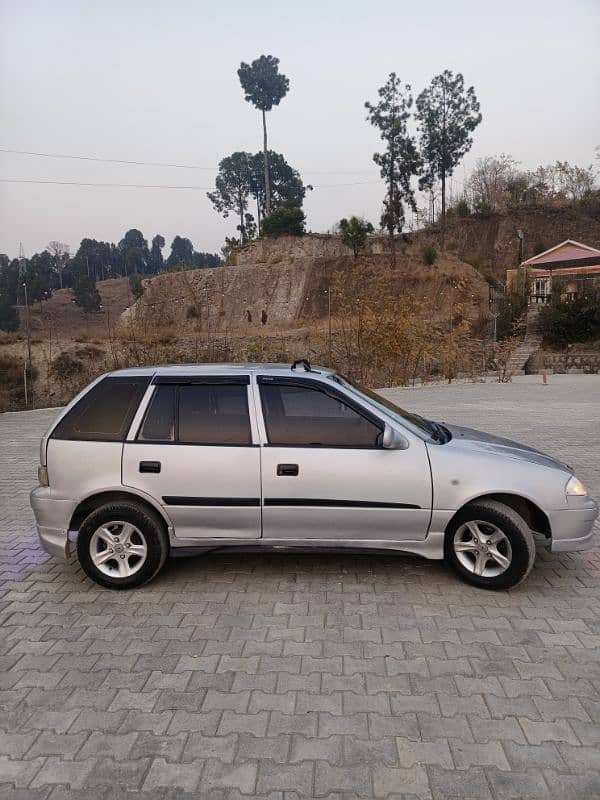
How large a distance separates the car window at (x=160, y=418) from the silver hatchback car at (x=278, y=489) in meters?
0.01

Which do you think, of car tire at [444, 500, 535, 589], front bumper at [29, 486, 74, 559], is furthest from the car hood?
front bumper at [29, 486, 74, 559]

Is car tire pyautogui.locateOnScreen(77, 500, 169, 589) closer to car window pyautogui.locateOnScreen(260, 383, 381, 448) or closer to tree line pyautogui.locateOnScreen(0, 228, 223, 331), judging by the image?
car window pyautogui.locateOnScreen(260, 383, 381, 448)

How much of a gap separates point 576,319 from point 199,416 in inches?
1216

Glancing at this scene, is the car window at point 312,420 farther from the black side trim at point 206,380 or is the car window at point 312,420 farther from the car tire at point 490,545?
the car tire at point 490,545

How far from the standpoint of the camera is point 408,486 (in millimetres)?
4027

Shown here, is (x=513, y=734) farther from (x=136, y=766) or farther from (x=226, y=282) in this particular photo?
(x=226, y=282)

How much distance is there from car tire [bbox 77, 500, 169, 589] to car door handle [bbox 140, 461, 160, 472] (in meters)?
0.28

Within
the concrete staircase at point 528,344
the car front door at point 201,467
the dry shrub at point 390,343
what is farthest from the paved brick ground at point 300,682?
the concrete staircase at point 528,344

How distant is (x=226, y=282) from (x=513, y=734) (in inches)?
2040

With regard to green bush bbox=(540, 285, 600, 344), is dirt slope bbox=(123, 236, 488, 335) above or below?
above

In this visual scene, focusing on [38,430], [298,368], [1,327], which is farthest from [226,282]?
[298,368]

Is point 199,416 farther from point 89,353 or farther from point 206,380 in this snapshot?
point 89,353

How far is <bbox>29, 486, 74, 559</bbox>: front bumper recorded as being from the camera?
4.23 metres

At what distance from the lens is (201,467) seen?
13.5 feet
